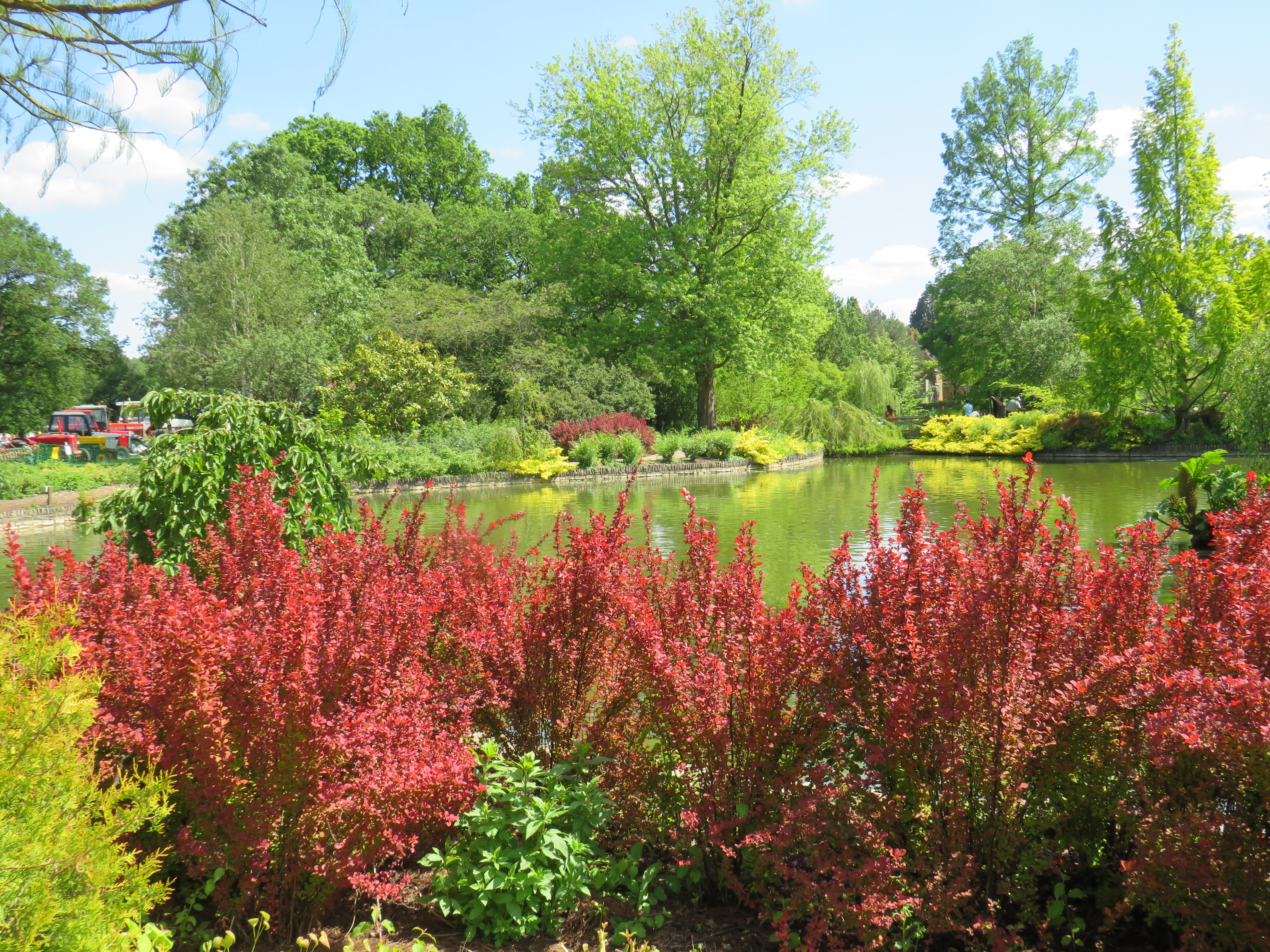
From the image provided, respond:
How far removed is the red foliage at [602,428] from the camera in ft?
80.4

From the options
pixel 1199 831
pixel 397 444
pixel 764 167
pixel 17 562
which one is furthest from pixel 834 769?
pixel 764 167

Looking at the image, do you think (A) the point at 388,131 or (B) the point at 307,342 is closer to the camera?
(B) the point at 307,342

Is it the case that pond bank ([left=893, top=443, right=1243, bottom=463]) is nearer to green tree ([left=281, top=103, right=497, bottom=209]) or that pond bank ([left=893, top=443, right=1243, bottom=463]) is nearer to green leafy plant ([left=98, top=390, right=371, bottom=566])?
green leafy plant ([left=98, top=390, right=371, bottom=566])

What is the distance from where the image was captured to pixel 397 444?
21.8 m

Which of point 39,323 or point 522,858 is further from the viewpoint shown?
point 39,323

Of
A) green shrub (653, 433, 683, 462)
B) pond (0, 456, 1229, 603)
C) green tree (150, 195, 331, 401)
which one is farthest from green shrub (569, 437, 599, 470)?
green tree (150, 195, 331, 401)

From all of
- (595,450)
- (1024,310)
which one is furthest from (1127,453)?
(595,450)

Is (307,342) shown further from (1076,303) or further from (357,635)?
(1076,303)

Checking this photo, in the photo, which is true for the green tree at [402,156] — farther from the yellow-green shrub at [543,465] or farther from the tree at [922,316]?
the tree at [922,316]

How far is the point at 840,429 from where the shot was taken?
99.8 ft

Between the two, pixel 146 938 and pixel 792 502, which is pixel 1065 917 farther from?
pixel 792 502

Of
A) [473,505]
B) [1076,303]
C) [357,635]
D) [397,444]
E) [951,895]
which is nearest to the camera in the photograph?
[951,895]

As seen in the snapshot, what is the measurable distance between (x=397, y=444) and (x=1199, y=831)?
21.5 metres

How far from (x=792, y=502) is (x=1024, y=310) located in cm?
2370
